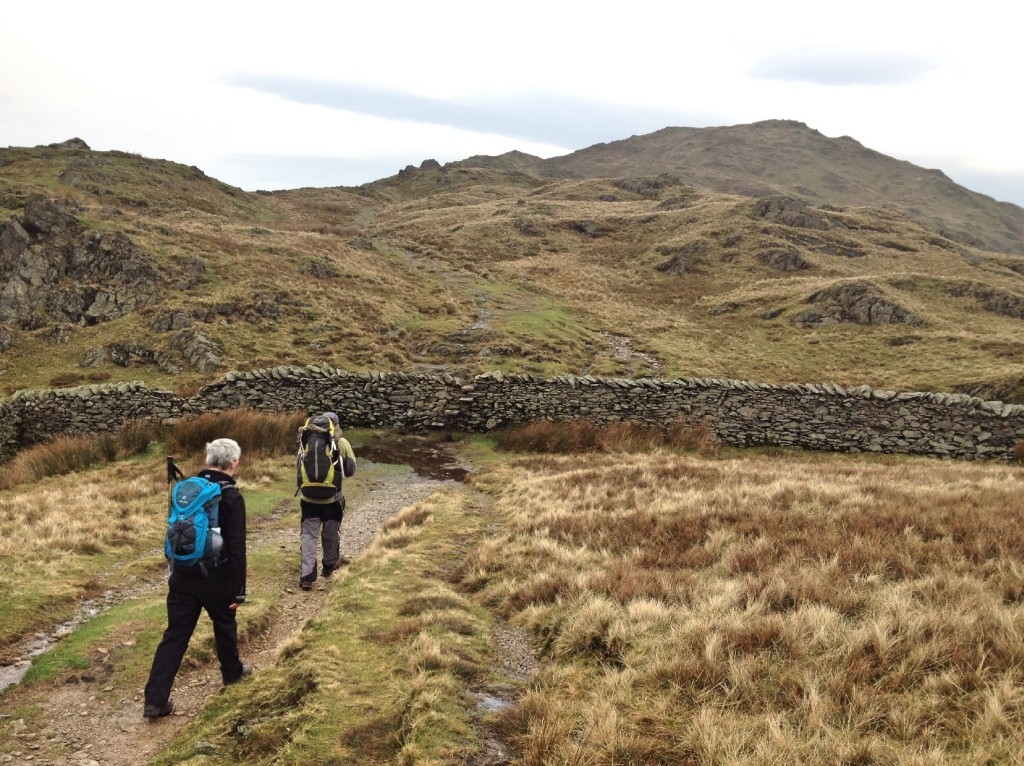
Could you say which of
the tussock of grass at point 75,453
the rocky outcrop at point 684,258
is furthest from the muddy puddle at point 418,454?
the rocky outcrop at point 684,258

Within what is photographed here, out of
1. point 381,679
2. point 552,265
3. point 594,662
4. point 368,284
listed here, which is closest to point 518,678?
point 594,662

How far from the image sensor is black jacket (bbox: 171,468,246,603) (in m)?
5.89

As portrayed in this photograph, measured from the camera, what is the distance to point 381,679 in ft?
19.6

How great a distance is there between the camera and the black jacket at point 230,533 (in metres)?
5.89

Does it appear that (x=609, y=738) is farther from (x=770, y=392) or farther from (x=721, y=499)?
(x=770, y=392)

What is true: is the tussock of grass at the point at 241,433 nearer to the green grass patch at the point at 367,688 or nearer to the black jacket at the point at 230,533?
the green grass patch at the point at 367,688

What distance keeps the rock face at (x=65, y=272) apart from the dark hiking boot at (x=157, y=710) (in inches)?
1110

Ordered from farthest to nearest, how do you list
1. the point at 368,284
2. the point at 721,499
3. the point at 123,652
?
the point at 368,284, the point at 721,499, the point at 123,652

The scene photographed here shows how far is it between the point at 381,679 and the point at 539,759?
7.00 ft

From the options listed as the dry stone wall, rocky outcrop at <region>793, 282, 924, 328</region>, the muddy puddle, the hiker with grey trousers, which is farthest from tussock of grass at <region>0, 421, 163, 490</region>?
rocky outcrop at <region>793, 282, 924, 328</region>

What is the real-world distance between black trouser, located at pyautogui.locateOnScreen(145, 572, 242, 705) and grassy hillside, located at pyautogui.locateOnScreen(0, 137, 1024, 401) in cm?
1768

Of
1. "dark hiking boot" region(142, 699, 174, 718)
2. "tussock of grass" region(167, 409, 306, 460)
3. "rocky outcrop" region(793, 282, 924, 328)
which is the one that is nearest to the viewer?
"dark hiking boot" region(142, 699, 174, 718)

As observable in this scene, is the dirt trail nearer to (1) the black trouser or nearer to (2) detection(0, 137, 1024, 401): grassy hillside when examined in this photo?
(1) the black trouser

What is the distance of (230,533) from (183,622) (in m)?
0.98
